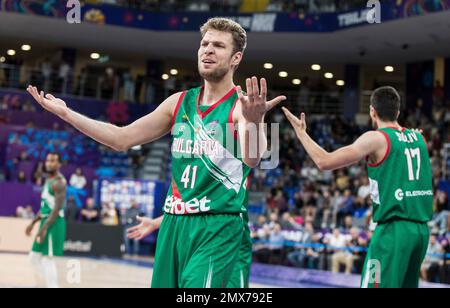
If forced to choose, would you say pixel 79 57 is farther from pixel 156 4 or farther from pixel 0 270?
pixel 0 270

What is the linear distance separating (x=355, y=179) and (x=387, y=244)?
17.2 metres

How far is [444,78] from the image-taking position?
30.0 m

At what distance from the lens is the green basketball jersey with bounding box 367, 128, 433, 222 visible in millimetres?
6637

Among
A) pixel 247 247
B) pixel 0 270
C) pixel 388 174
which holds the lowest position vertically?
pixel 0 270

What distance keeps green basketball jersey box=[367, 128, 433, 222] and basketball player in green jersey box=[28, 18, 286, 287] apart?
1876 millimetres

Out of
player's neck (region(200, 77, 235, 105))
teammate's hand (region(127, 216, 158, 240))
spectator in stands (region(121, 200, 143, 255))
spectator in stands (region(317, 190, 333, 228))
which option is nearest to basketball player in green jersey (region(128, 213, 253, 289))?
teammate's hand (region(127, 216, 158, 240))

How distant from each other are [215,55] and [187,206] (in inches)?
37.7

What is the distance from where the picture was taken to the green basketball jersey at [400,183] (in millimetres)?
6637

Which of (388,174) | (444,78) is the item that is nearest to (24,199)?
(444,78)

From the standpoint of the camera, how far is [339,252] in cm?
1811

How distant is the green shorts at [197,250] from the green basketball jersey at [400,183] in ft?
6.43

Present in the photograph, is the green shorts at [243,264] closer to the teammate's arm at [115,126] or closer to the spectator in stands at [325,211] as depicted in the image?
the teammate's arm at [115,126]

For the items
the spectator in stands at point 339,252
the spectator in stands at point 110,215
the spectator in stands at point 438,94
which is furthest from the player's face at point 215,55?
the spectator in stands at point 438,94

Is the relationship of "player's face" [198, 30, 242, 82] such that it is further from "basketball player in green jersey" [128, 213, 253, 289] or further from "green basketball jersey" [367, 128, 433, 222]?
"green basketball jersey" [367, 128, 433, 222]
